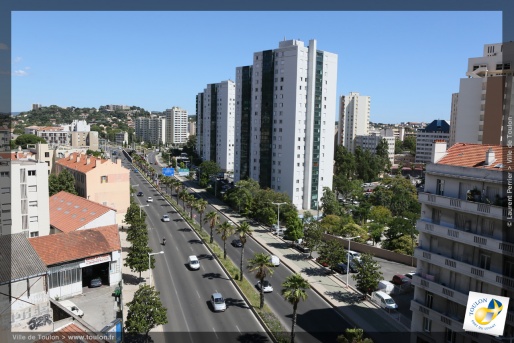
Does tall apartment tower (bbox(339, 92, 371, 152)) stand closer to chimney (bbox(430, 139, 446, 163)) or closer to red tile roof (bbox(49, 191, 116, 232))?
red tile roof (bbox(49, 191, 116, 232))

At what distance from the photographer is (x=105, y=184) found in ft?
151

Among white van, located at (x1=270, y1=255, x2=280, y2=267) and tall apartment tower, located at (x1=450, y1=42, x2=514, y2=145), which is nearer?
white van, located at (x1=270, y1=255, x2=280, y2=267)

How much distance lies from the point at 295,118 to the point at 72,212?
30.7 metres

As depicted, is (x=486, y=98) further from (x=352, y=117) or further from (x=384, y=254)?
(x=352, y=117)

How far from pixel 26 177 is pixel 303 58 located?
37.8 metres

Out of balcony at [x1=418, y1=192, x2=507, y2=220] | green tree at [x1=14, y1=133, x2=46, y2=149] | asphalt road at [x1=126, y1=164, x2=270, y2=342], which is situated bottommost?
asphalt road at [x1=126, y1=164, x2=270, y2=342]

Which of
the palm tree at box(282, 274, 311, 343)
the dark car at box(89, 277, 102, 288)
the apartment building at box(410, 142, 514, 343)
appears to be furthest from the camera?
the dark car at box(89, 277, 102, 288)

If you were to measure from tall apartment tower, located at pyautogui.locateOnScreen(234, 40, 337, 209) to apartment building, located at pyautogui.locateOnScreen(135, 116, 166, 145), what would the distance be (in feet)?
403

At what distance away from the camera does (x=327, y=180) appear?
58406mm

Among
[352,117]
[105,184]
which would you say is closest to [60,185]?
[105,184]

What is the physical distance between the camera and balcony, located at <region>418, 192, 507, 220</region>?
1636 cm

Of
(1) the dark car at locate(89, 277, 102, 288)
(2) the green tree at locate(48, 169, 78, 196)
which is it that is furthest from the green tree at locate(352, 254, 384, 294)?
(2) the green tree at locate(48, 169, 78, 196)

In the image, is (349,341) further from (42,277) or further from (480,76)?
(480,76)

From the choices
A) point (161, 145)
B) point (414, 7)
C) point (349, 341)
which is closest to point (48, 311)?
point (349, 341)
